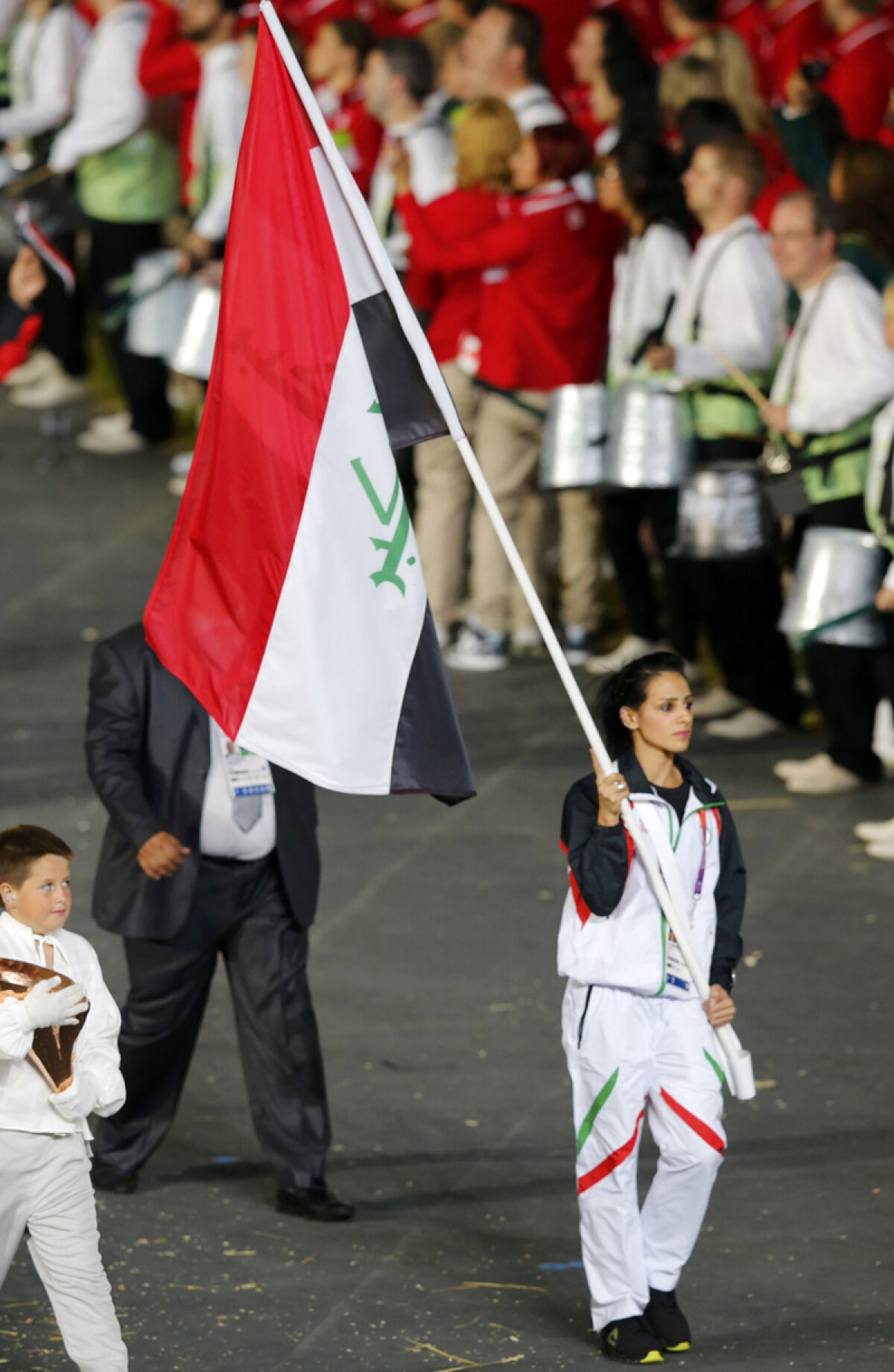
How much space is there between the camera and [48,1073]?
5023 millimetres

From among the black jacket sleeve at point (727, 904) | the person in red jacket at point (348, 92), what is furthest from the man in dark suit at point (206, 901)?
the person in red jacket at point (348, 92)

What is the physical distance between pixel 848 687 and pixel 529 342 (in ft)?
7.65

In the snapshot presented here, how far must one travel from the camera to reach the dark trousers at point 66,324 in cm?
1474

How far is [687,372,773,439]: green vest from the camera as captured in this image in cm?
998

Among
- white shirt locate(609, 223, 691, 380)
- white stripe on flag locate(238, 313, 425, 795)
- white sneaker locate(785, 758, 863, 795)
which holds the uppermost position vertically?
white shirt locate(609, 223, 691, 380)

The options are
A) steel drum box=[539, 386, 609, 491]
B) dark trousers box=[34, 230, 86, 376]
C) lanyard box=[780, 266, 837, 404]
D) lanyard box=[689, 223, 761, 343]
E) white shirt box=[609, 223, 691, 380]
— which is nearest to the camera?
lanyard box=[780, 266, 837, 404]

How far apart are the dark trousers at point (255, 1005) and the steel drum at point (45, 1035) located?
4.19ft

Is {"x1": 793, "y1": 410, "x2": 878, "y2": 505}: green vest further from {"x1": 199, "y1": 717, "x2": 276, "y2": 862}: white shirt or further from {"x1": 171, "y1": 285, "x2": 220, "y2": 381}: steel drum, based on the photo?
{"x1": 199, "y1": 717, "x2": 276, "y2": 862}: white shirt

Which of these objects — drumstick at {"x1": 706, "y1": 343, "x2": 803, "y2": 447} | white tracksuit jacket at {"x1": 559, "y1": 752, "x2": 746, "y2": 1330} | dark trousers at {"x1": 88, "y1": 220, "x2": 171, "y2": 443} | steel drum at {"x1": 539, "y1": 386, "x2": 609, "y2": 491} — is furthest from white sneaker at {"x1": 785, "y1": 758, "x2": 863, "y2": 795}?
dark trousers at {"x1": 88, "y1": 220, "x2": 171, "y2": 443}

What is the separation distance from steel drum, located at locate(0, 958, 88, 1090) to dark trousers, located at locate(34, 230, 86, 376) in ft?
33.1

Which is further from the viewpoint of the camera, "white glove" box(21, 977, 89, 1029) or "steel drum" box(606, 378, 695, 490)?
"steel drum" box(606, 378, 695, 490)

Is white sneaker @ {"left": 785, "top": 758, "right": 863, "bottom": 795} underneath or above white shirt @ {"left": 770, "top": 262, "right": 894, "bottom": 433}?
underneath

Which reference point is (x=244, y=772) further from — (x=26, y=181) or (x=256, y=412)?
(x=26, y=181)

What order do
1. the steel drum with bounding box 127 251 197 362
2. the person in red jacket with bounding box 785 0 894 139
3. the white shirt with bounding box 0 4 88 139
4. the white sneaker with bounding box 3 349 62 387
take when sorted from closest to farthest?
1. the person in red jacket with bounding box 785 0 894 139
2. the steel drum with bounding box 127 251 197 362
3. the white shirt with bounding box 0 4 88 139
4. the white sneaker with bounding box 3 349 62 387
